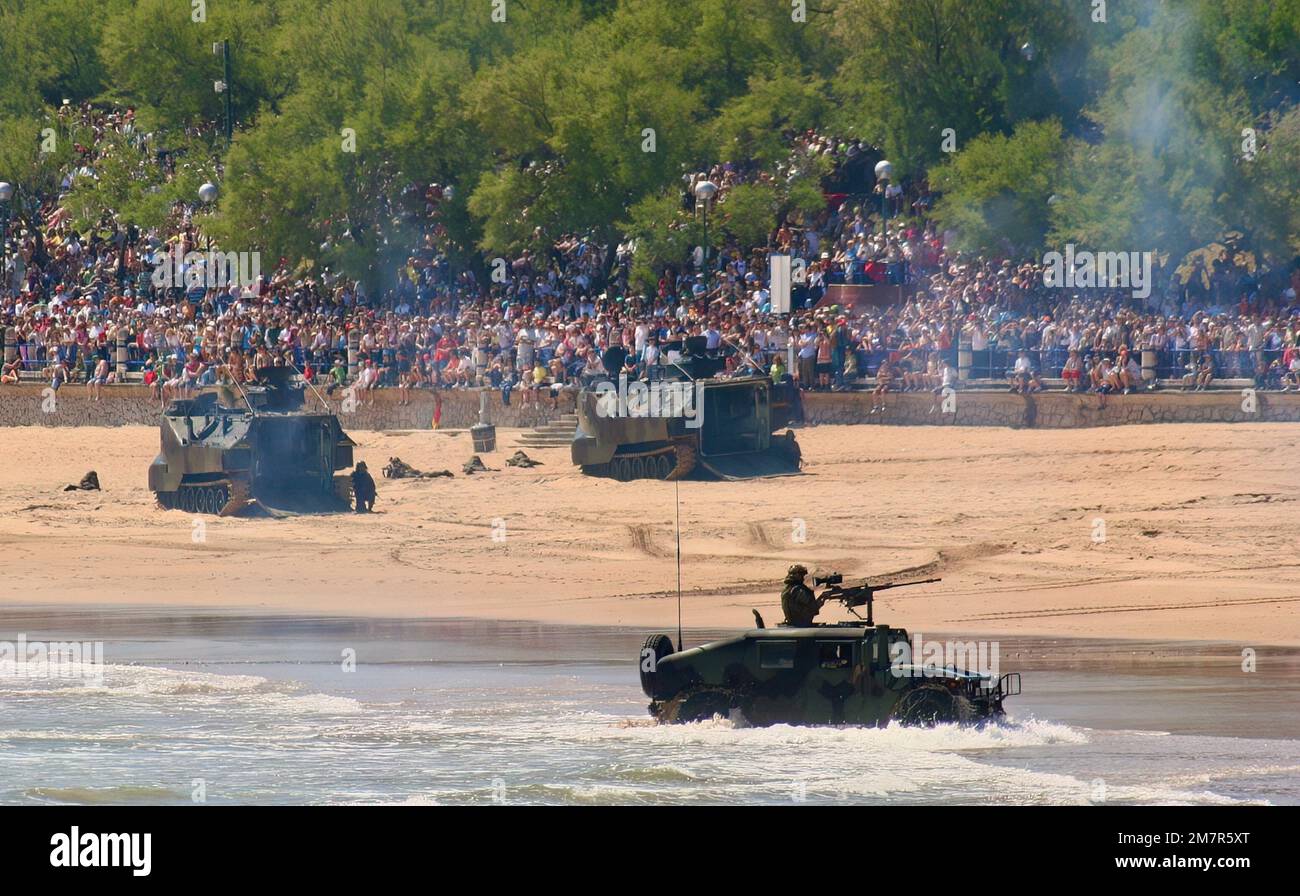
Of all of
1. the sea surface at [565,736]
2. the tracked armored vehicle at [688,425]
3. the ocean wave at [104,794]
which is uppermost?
the tracked armored vehicle at [688,425]

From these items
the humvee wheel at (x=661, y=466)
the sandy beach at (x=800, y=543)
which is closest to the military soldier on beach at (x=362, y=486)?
the sandy beach at (x=800, y=543)

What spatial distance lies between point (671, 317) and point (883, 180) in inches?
237

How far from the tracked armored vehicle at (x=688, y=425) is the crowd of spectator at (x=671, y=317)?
114 centimetres

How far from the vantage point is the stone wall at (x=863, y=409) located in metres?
34.8

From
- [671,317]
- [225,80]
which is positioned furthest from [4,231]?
[671,317]

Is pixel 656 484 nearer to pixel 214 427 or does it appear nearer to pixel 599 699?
pixel 214 427

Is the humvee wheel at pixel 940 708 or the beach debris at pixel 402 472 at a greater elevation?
the beach debris at pixel 402 472

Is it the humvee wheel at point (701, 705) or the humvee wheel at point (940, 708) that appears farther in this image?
the humvee wheel at point (701, 705)

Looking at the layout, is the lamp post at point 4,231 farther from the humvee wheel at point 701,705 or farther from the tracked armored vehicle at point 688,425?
the humvee wheel at point 701,705

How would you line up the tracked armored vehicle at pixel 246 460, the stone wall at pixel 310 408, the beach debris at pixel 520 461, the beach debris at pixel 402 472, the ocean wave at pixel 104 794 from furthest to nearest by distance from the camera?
the stone wall at pixel 310 408, the beach debris at pixel 520 461, the beach debris at pixel 402 472, the tracked armored vehicle at pixel 246 460, the ocean wave at pixel 104 794

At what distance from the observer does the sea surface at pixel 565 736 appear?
17.4 m

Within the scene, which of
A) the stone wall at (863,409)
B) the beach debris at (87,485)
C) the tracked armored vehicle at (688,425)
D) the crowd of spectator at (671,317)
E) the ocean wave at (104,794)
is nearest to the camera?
the ocean wave at (104,794)

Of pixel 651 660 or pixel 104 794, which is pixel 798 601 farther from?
pixel 104 794

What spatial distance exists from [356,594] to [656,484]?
27.1 feet
